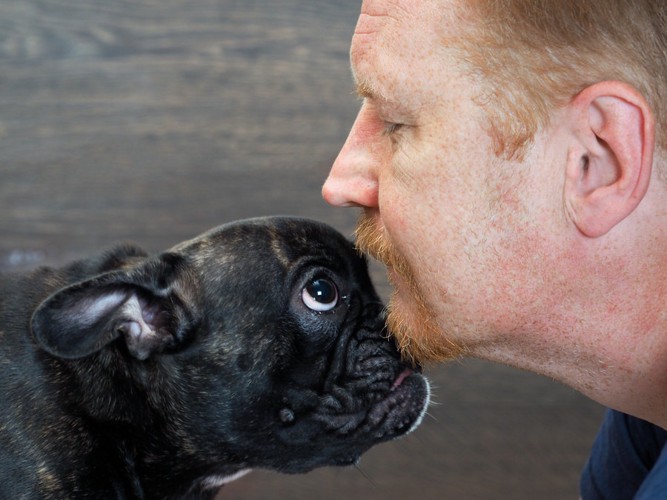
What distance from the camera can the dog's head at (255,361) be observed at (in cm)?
130

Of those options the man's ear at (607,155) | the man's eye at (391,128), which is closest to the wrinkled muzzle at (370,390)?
the man's eye at (391,128)

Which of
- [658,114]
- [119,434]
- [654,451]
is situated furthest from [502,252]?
[119,434]

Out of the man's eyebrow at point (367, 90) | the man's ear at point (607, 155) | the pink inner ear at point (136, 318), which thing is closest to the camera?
the man's ear at point (607, 155)

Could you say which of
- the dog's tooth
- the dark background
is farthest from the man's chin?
the dark background

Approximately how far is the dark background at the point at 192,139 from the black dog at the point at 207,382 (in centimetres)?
79

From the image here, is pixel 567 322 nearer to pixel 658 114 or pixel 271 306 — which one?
pixel 658 114

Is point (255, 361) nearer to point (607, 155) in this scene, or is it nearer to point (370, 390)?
point (370, 390)

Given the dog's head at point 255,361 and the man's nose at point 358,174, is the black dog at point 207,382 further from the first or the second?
the man's nose at point 358,174

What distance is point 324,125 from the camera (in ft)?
7.29

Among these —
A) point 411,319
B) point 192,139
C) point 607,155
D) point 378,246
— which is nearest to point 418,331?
point 411,319

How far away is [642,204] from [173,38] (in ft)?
4.87

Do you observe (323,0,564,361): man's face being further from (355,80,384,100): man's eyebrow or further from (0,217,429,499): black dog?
(0,217,429,499): black dog

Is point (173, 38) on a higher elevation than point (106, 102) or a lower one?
higher

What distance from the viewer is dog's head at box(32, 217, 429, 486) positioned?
130cm
